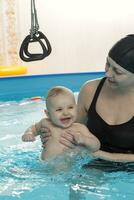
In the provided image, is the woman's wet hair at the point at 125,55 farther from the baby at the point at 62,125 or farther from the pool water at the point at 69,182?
the pool water at the point at 69,182

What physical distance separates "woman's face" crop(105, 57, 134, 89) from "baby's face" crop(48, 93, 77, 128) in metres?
0.20

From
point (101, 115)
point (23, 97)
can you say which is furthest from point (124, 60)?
point (23, 97)

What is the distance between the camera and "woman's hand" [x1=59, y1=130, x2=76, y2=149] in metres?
1.92

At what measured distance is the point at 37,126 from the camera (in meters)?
2.06

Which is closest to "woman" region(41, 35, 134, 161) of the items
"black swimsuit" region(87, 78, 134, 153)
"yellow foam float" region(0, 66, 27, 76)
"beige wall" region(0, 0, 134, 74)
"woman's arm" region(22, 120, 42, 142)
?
"black swimsuit" region(87, 78, 134, 153)

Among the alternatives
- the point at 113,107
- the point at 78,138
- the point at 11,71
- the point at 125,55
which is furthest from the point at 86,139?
the point at 11,71

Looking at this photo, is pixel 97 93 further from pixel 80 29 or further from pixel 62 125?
pixel 80 29

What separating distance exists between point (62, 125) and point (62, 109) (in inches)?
3.5

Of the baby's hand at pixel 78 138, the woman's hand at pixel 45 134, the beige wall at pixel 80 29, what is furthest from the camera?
the beige wall at pixel 80 29

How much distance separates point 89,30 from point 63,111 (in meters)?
4.45

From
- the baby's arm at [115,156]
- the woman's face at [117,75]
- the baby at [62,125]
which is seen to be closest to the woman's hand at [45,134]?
the baby at [62,125]

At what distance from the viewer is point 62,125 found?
1957mm

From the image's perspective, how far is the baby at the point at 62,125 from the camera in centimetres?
189

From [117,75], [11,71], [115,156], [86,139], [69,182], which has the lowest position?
[11,71]
